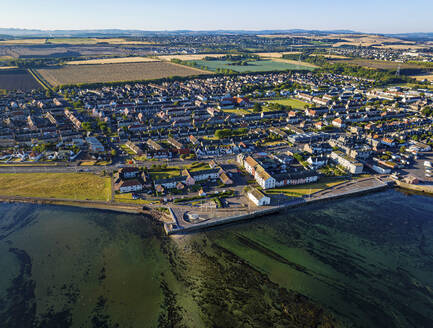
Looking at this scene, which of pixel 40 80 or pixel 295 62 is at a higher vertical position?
pixel 295 62

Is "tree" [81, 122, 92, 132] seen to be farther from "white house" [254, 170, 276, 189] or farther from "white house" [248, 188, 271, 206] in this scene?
"white house" [248, 188, 271, 206]

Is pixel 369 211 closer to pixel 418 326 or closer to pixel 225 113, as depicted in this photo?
pixel 418 326

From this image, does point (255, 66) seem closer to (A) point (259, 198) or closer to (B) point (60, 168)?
(B) point (60, 168)

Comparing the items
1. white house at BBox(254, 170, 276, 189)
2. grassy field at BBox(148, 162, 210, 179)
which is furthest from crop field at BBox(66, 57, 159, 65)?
white house at BBox(254, 170, 276, 189)

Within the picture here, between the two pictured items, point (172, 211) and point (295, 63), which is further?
point (295, 63)

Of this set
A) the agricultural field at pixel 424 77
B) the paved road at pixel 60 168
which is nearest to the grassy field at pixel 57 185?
the paved road at pixel 60 168

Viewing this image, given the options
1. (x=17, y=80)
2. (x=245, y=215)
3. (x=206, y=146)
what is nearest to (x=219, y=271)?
(x=245, y=215)

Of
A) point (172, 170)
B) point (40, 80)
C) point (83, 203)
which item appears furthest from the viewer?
point (40, 80)
